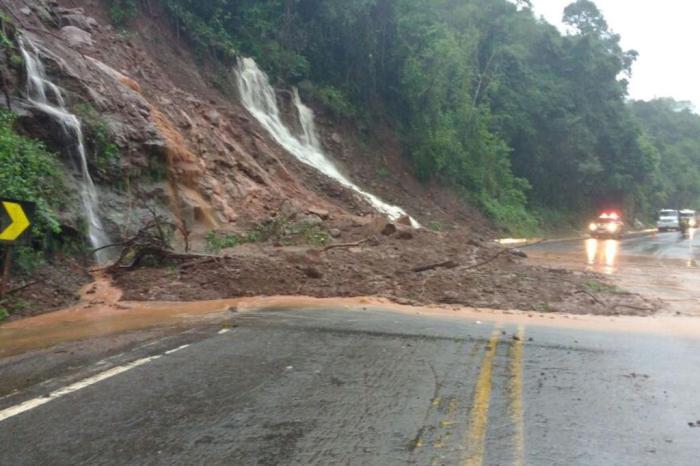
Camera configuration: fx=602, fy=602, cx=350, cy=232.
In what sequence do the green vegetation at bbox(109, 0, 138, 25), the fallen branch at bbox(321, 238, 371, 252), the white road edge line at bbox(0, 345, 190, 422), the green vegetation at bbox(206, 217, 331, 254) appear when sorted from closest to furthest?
the white road edge line at bbox(0, 345, 190, 422)
the fallen branch at bbox(321, 238, 371, 252)
the green vegetation at bbox(206, 217, 331, 254)
the green vegetation at bbox(109, 0, 138, 25)

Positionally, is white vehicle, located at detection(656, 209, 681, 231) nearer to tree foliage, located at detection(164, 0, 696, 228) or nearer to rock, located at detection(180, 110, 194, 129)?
tree foliage, located at detection(164, 0, 696, 228)

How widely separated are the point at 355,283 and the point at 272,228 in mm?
4386

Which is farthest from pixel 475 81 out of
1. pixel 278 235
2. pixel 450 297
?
pixel 450 297

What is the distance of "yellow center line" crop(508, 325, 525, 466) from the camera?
3951 millimetres

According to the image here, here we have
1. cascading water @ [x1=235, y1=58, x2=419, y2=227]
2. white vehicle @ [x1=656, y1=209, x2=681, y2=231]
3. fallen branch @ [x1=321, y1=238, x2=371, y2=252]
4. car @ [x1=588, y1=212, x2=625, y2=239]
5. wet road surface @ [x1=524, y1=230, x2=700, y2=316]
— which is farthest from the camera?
white vehicle @ [x1=656, y1=209, x2=681, y2=231]

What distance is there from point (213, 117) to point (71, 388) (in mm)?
15912

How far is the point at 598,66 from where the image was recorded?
4778 cm

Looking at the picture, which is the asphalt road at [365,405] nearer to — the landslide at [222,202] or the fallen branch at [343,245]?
the landslide at [222,202]

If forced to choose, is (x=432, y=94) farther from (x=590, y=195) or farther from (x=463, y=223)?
(x=590, y=195)

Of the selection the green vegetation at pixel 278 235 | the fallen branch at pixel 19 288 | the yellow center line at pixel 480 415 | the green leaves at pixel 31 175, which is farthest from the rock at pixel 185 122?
the yellow center line at pixel 480 415

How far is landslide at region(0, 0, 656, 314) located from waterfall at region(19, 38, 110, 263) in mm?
334

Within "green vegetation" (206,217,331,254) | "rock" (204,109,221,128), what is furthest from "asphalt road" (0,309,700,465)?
"rock" (204,109,221,128)

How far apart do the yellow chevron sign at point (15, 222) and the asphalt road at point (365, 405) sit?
330 cm

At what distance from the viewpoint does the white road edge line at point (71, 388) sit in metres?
4.54
